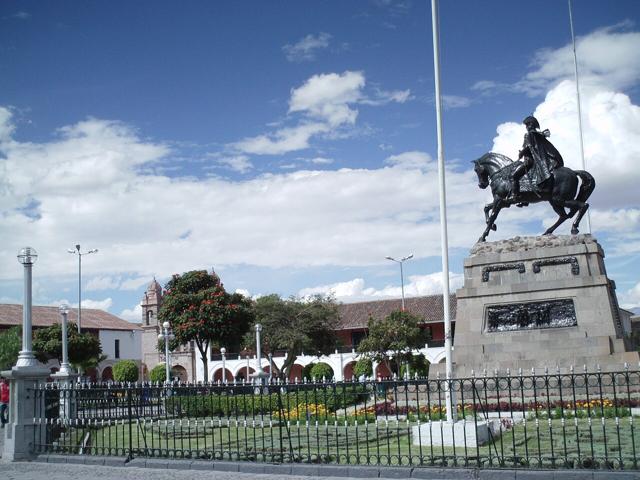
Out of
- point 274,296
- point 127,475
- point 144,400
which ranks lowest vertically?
point 127,475

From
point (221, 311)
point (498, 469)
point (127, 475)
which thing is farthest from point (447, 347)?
point (221, 311)

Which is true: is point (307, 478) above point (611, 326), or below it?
below

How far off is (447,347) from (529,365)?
19.2ft

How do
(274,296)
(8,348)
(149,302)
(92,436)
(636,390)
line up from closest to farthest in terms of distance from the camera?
(92,436) < (636,390) < (8,348) < (274,296) < (149,302)

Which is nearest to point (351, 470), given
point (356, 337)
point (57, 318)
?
point (356, 337)

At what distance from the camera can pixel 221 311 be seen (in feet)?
128

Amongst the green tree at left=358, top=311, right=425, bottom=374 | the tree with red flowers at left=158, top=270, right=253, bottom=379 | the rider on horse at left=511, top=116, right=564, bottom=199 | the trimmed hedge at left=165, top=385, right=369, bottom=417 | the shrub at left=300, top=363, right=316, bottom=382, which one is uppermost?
the rider on horse at left=511, top=116, right=564, bottom=199

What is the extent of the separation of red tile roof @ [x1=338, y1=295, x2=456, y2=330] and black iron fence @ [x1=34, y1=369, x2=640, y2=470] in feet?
128

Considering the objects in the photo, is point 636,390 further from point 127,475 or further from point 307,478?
point 127,475

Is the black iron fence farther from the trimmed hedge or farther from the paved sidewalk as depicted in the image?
the paved sidewalk

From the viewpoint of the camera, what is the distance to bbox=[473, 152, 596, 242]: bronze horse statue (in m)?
17.6

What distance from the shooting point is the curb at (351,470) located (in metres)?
8.13

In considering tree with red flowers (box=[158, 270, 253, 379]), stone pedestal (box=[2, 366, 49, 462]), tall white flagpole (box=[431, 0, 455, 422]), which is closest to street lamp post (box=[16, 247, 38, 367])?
stone pedestal (box=[2, 366, 49, 462])

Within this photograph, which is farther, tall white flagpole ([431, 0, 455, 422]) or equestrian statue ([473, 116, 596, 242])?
equestrian statue ([473, 116, 596, 242])
